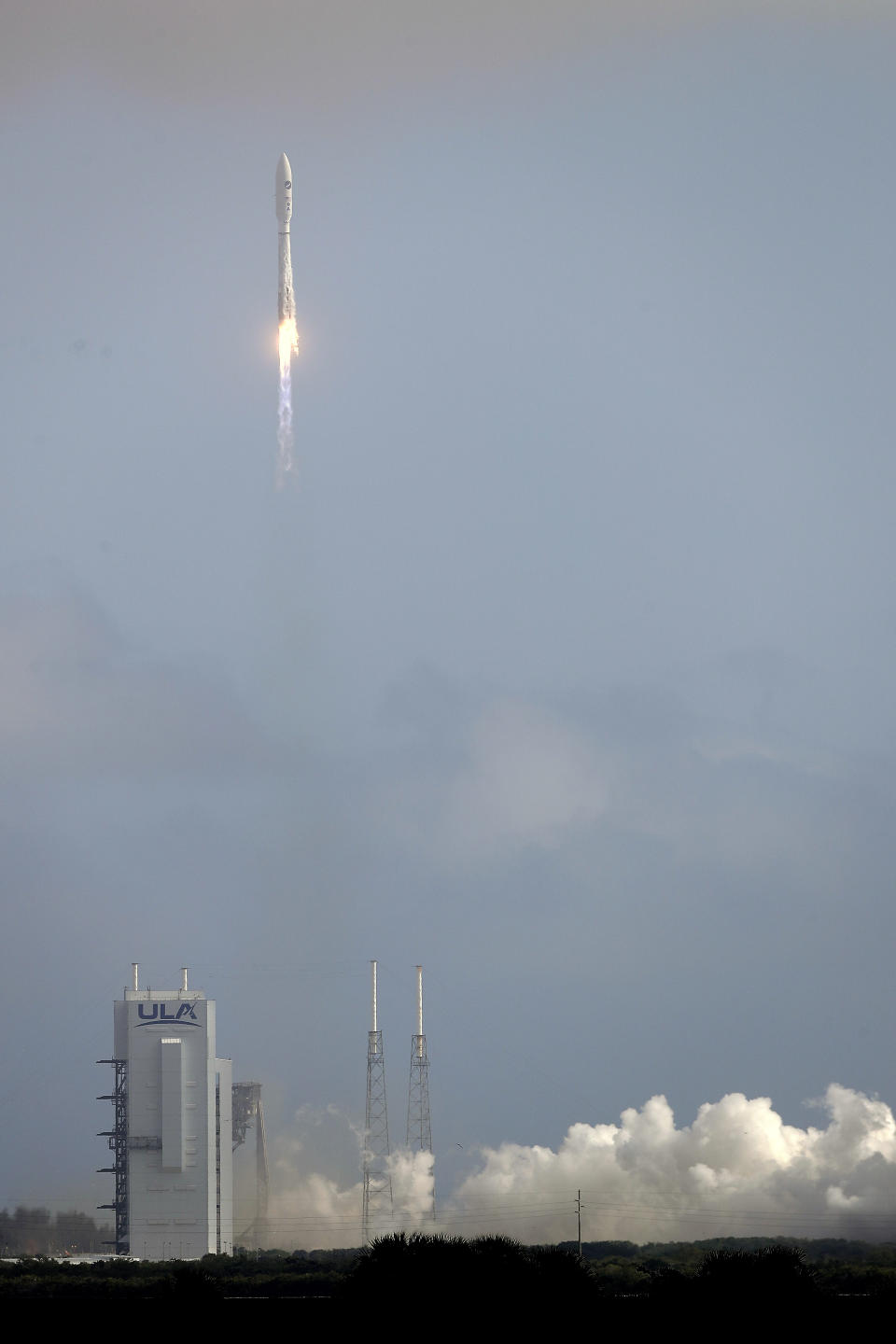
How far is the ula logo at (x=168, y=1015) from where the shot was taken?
→ 419ft

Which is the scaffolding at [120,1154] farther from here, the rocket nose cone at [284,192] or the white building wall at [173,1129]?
the rocket nose cone at [284,192]

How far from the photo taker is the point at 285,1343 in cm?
6844

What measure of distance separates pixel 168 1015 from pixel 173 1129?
754 centimetres

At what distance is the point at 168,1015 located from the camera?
12769 cm

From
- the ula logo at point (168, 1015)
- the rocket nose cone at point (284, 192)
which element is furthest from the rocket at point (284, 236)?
the ula logo at point (168, 1015)

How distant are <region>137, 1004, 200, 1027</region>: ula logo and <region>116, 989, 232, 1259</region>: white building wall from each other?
63 millimetres

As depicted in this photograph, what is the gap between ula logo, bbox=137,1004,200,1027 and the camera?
128 m

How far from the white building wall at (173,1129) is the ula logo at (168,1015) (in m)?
0.06

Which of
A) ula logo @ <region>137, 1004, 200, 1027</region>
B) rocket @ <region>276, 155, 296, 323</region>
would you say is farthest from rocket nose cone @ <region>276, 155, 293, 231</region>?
ula logo @ <region>137, 1004, 200, 1027</region>

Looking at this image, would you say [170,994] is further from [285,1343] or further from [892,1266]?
[285,1343]

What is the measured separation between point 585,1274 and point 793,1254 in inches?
311

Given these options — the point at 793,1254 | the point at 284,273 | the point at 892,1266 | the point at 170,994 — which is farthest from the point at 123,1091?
the point at 793,1254

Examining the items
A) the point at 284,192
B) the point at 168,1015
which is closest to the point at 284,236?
the point at 284,192

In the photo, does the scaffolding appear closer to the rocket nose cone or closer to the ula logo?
the ula logo
